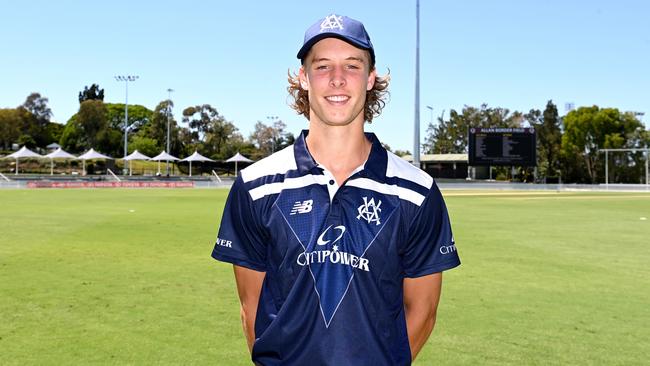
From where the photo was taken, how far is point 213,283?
8.62 metres

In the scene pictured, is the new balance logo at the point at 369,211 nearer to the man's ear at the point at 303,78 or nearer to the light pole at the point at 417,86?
the man's ear at the point at 303,78

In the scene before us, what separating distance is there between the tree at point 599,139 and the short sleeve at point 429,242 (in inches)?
3947

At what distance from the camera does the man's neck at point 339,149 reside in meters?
2.55

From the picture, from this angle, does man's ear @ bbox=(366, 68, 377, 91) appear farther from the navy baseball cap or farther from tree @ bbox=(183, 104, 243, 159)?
tree @ bbox=(183, 104, 243, 159)

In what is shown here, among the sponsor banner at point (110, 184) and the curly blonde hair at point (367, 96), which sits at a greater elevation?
the curly blonde hair at point (367, 96)

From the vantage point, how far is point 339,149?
257cm

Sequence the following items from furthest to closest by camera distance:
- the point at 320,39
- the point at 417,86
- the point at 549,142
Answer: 1. the point at 549,142
2. the point at 417,86
3. the point at 320,39

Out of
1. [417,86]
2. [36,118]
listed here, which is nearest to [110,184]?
[417,86]

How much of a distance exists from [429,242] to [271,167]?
759 millimetres

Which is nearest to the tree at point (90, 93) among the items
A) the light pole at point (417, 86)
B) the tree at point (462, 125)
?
the tree at point (462, 125)

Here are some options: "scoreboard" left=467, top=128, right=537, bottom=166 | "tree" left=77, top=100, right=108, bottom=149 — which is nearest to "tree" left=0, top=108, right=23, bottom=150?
"tree" left=77, top=100, right=108, bottom=149

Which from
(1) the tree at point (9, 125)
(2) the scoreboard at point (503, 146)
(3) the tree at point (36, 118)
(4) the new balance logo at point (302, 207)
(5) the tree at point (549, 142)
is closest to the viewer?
(4) the new balance logo at point (302, 207)

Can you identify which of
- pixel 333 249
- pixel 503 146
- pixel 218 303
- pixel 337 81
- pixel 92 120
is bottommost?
pixel 218 303

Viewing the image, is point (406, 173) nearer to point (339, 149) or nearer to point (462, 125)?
point (339, 149)
